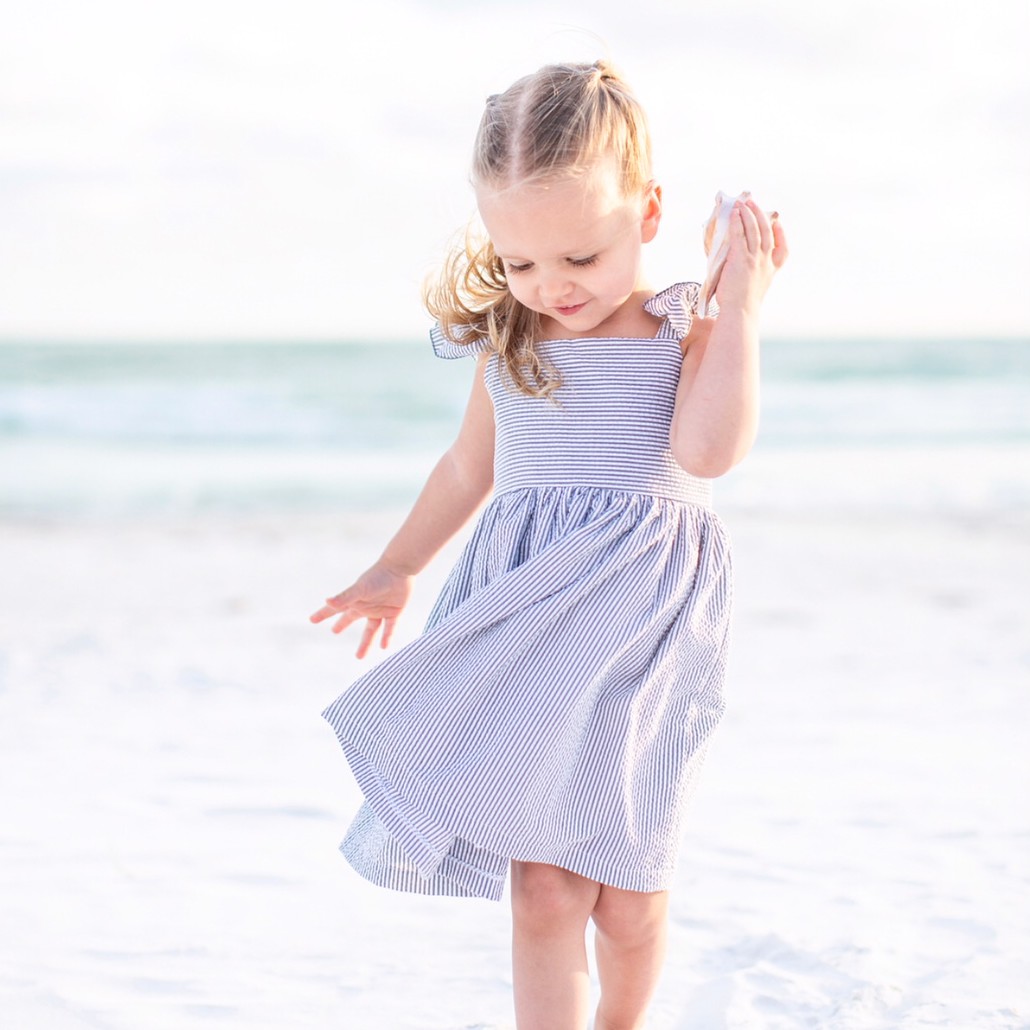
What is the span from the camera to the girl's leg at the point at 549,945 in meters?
1.94

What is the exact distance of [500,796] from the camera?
6.15 feet

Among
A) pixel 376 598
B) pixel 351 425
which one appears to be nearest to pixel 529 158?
pixel 376 598

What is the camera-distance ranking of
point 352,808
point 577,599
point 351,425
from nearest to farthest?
point 577,599 → point 352,808 → point 351,425

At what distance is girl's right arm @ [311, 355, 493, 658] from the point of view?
228 centimetres

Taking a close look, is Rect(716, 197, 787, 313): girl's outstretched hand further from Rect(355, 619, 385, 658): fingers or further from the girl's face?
Rect(355, 619, 385, 658): fingers

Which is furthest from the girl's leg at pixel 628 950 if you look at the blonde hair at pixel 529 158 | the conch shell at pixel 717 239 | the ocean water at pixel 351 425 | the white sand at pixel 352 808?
the ocean water at pixel 351 425

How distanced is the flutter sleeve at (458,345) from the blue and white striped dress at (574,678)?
0.13m

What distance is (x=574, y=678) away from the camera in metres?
1.90

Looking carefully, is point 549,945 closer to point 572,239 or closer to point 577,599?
point 577,599

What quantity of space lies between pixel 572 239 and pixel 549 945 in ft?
3.23

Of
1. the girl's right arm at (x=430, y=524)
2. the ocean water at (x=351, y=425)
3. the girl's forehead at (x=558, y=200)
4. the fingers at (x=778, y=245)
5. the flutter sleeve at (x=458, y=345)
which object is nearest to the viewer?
the girl's forehead at (x=558, y=200)

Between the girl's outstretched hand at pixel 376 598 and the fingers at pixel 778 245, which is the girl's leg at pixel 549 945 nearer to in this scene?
the girl's outstretched hand at pixel 376 598

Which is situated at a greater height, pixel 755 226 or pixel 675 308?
pixel 755 226

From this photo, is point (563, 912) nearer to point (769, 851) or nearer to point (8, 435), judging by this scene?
point (769, 851)
